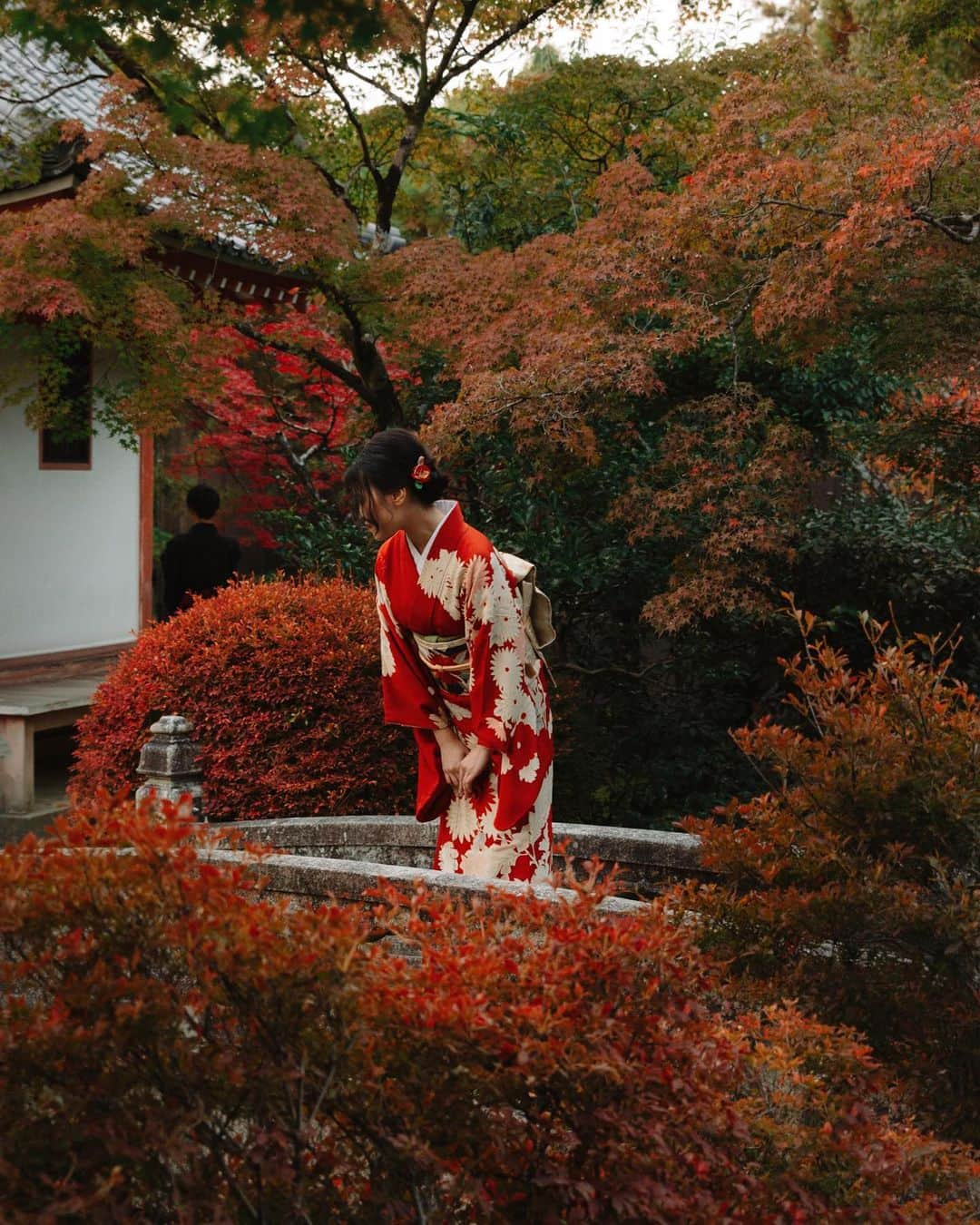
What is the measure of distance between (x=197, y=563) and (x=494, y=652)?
201 inches

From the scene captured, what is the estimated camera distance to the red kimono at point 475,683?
4.59 meters

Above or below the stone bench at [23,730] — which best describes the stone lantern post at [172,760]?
above

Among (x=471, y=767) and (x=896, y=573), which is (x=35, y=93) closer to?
(x=896, y=573)

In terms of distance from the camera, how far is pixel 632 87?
1021 cm

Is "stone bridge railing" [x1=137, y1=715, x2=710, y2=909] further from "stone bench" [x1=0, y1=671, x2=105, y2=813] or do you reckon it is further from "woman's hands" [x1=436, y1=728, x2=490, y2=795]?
"stone bench" [x1=0, y1=671, x2=105, y2=813]

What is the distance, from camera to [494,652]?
15.1 feet

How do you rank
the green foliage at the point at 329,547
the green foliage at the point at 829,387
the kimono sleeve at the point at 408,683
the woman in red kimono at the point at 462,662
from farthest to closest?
the green foliage at the point at 329,547
the green foliage at the point at 829,387
the kimono sleeve at the point at 408,683
the woman in red kimono at the point at 462,662

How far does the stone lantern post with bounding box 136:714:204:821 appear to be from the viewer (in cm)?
615

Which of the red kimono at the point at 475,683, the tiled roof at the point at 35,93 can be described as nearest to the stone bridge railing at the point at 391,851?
the red kimono at the point at 475,683

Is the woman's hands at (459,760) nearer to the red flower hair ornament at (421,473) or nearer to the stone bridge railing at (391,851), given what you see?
the stone bridge railing at (391,851)

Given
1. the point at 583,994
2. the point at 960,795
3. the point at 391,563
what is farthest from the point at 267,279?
the point at 583,994

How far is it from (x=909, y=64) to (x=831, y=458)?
8.87 feet

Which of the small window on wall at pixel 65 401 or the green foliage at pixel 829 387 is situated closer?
the green foliage at pixel 829 387

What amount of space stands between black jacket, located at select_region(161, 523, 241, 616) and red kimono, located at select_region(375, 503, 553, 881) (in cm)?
460
